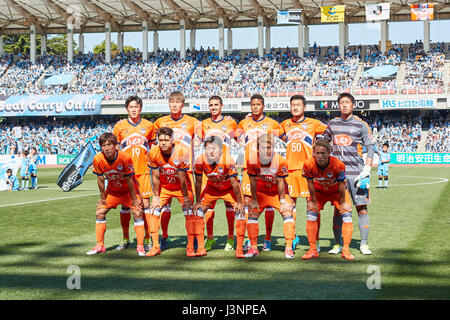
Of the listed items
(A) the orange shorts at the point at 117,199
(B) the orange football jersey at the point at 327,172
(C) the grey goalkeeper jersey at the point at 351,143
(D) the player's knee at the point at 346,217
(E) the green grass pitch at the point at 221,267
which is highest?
(C) the grey goalkeeper jersey at the point at 351,143

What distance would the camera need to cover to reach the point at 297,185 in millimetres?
8531

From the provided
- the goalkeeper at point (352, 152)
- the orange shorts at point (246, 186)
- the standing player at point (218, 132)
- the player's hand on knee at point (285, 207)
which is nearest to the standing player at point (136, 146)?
the standing player at point (218, 132)

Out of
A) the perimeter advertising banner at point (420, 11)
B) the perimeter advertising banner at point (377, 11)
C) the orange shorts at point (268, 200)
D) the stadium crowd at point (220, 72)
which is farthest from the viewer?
the stadium crowd at point (220, 72)

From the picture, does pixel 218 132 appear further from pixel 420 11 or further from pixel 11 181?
pixel 420 11

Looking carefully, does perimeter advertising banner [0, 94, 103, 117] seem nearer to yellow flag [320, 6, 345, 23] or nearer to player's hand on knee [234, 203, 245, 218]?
yellow flag [320, 6, 345, 23]

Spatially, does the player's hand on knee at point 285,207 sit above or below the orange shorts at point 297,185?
below

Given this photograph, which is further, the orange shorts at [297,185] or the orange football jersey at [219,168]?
the orange shorts at [297,185]

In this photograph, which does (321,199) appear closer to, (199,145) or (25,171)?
(199,145)

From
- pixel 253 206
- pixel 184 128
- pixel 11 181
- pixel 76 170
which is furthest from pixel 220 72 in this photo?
pixel 253 206

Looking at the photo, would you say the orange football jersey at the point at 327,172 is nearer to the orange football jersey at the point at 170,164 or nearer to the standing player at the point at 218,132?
the standing player at the point at 218,132

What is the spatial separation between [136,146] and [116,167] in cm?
84

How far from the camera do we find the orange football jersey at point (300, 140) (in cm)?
855

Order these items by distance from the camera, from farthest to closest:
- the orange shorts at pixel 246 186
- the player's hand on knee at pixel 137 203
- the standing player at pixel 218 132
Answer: the standing player at pixel 218 132 → the orange shorts at pixel 246 186 → the player's hand on knee at pixel 137 203

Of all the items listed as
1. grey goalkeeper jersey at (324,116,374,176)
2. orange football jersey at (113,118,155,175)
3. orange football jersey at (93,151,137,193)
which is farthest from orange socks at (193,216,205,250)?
grey goalkeeper jersey at (324,116,374,176)
